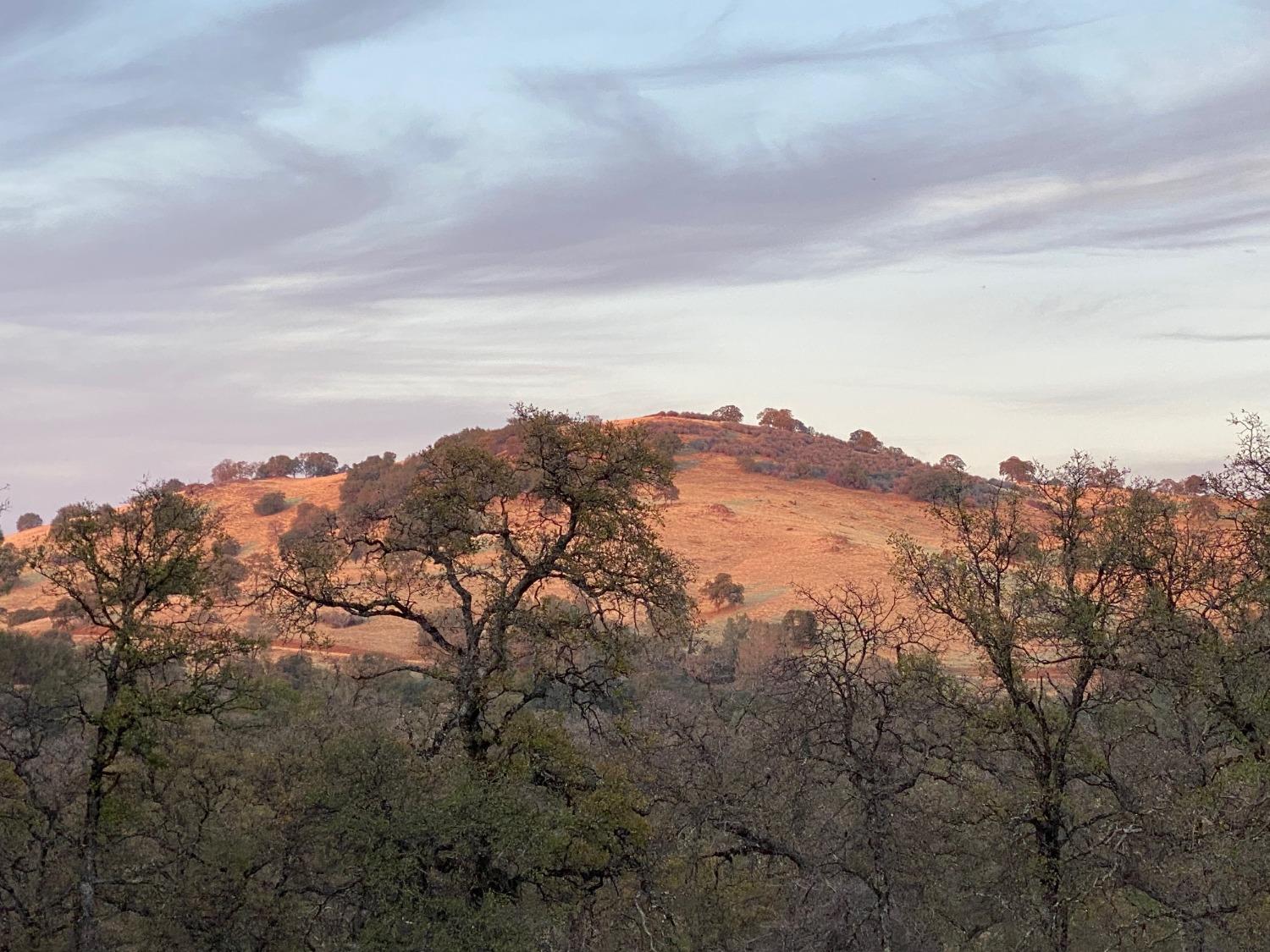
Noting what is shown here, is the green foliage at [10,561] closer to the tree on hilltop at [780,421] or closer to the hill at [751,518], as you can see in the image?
the hill at [751,518]

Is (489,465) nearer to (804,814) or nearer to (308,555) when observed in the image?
(308,555)

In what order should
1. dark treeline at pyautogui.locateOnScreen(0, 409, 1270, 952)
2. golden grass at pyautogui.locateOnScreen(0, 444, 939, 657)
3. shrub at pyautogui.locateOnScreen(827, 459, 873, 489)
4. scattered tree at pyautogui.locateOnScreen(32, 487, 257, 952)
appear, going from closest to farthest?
1. dark treeline at pyautogui.locateOnScreen(0, 409, 1270, 952)
2. scattered tree at pyautogui.locateOnScreen(32, 487, 257, 952)
3. golden grass at pyautogui.locateOnScreen(0, 444, 939, 657)
4. shrub at pyautogui.locateOnScreen(827, 459, 873, 489)

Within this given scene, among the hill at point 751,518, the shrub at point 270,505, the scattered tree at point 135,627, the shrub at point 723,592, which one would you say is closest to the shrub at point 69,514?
the scattered tree at point 135,627

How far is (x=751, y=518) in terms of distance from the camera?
110m

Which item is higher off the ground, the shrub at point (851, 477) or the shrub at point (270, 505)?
the shrub at point (851, 477)

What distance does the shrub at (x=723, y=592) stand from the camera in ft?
286

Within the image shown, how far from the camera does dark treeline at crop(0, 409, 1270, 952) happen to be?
64.0 ft

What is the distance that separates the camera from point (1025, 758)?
2238 cm

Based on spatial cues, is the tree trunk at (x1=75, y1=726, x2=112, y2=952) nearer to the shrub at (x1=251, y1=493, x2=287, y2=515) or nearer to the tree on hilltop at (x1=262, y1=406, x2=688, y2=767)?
the tree on hilltop at (x1=262, y1=406, x2=688, y2=767)

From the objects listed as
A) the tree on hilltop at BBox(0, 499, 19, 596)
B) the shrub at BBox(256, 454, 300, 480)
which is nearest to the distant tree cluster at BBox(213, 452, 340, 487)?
the shrub at BBox(256, 454, 300, 480)

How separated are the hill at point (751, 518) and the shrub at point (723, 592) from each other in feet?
2.17

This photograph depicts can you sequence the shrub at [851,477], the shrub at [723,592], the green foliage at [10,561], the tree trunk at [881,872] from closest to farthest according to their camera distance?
the tree trunk at [881,872]
the green foliage at [10,561]
the shrub at [723,592]
the shrub at [851,477]

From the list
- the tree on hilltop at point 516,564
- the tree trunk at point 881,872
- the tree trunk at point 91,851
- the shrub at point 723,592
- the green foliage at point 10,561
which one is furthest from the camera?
the shrub at point 723,592

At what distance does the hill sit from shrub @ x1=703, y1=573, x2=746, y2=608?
2.17 ft
